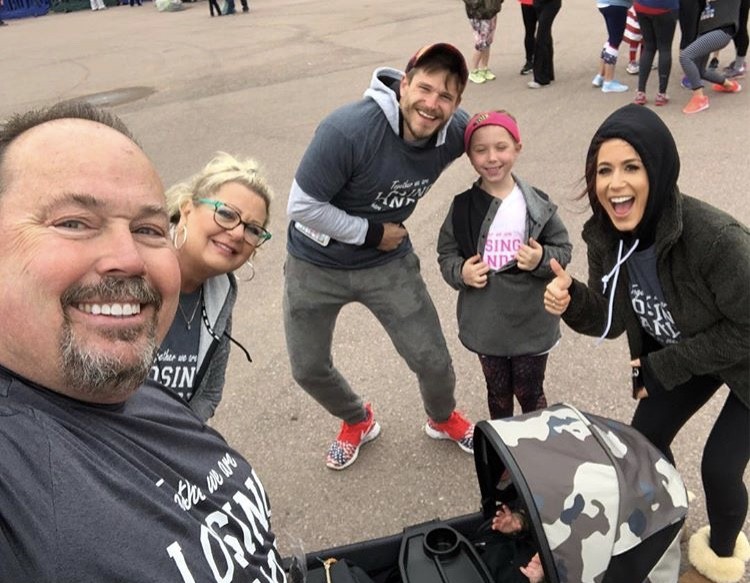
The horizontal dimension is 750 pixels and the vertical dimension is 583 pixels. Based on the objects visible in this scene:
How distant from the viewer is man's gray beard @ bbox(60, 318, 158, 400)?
3.59ft

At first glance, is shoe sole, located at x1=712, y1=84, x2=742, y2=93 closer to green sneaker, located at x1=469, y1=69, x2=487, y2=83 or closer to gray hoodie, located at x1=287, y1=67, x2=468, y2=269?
green sneaker, located at x1=469, y1=69, x2=487, y2=83

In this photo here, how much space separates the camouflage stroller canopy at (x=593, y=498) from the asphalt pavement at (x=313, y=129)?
87cm

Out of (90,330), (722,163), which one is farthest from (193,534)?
(722,163)

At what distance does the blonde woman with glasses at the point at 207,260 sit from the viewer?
76.5 inches

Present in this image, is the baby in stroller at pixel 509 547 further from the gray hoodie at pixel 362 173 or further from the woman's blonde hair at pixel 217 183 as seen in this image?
the woman's blonde hair at pixel 217 183

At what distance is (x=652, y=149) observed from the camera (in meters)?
1.77

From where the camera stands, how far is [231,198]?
1989mm

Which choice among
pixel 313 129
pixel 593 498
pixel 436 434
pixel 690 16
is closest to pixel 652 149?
pixel 593 498

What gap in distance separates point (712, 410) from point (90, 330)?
108 inches

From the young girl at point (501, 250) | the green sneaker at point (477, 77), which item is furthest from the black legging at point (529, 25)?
the young girl at point (501, 250)

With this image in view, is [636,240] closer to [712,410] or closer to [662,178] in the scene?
[662,178]

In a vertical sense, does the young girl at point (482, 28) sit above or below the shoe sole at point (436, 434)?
above

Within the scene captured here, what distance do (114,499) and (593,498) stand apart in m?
1.17

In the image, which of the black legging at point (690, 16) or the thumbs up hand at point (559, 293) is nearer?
the thumbs up hand at point (559, 293)
